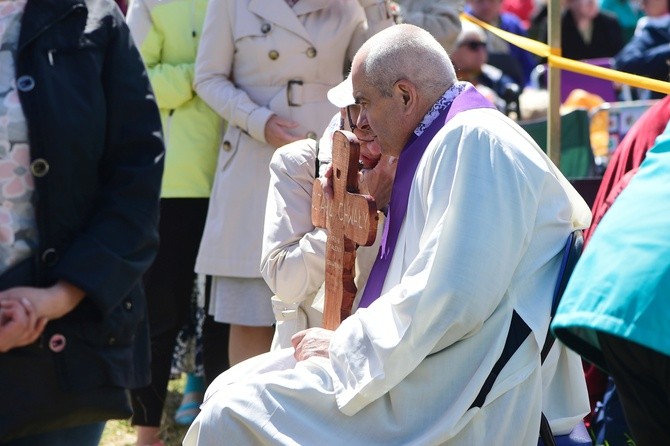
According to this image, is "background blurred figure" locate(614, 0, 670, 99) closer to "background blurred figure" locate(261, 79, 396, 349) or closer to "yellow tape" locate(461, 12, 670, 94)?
"yellow tape" locate(461, 12, 670, 94)

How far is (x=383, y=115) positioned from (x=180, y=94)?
1893 millimetres

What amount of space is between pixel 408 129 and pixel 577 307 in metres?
1.35

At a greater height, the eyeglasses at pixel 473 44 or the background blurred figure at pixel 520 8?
the eyeglasses at pixel 473 44

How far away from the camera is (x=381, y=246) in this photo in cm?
356

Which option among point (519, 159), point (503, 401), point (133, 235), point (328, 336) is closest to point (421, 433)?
point (503, 401)

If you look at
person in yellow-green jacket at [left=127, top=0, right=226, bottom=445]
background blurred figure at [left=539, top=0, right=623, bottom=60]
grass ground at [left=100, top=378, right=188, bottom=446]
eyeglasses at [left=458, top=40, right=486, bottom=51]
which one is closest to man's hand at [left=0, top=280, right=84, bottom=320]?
person in yellow-green jacket at [left=127, top=0, right=226, bottom=445]

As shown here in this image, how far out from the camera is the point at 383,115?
3.50 meters

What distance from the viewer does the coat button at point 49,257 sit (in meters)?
2.60

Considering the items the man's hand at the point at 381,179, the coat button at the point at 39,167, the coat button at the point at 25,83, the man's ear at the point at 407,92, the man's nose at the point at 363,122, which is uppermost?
the coat button at the point at 25,83

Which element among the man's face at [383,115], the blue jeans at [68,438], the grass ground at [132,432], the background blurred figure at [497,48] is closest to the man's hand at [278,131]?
the man's face at [383,115]

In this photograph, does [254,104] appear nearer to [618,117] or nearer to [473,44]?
[618,117]

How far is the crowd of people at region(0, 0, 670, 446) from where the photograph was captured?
2.52 metres

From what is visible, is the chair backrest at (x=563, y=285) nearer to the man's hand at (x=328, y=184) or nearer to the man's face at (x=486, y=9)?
the man's hand at (x=328, y=184)

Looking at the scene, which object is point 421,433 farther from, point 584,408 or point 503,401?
point 584,408
